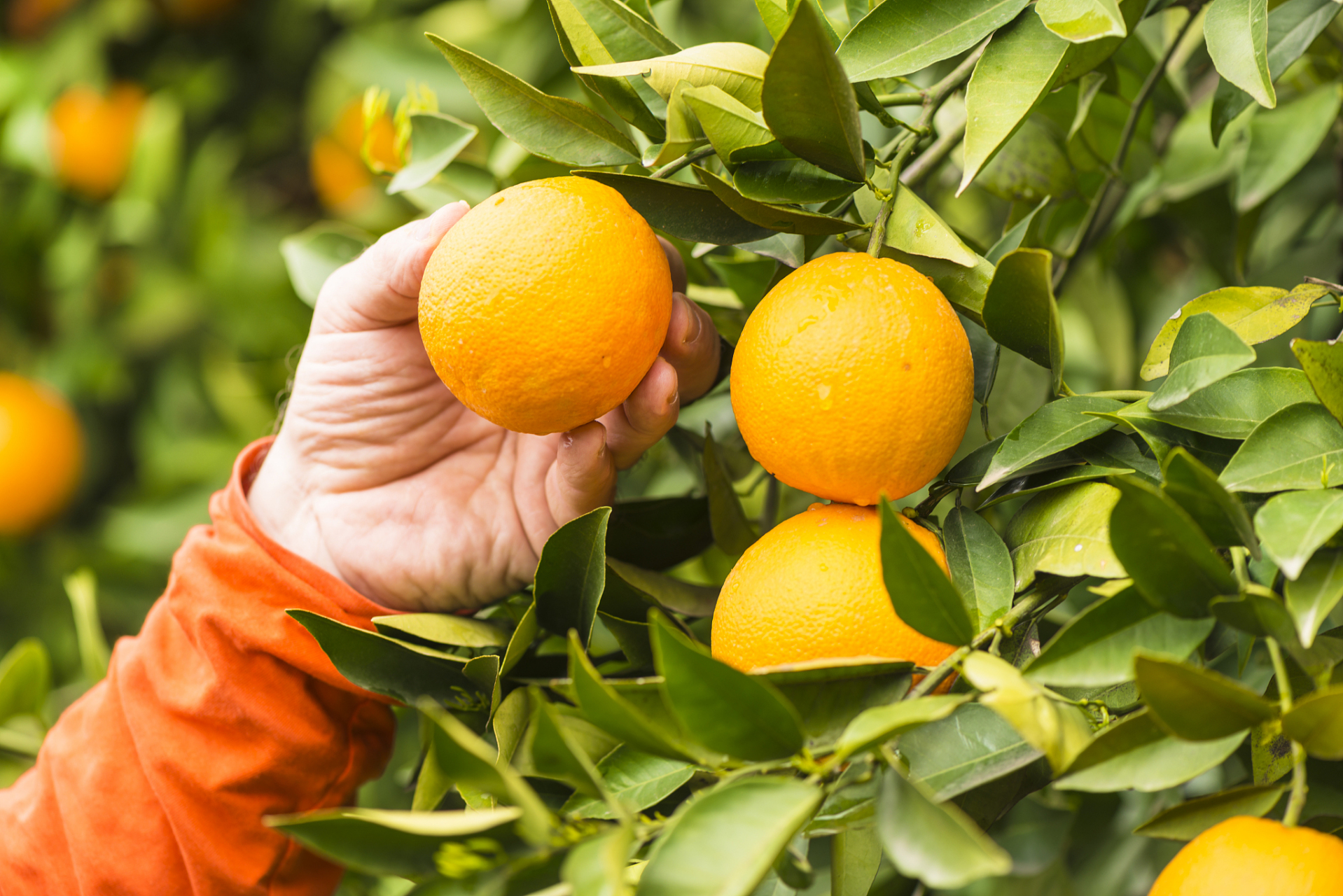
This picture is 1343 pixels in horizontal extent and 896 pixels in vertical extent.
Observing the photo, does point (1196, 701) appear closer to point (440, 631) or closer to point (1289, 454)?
point (1289, 454)

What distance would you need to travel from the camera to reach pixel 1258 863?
38 centimetres

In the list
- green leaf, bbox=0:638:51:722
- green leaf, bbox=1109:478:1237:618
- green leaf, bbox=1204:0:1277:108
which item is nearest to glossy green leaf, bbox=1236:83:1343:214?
green leaf, bbox=1204:0:1277:108

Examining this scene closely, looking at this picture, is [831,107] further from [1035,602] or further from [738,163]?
[1035,602]

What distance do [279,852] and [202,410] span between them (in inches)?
41.9

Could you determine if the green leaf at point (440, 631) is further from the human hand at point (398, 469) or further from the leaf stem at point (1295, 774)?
the leaf stem at point (1295, 774)

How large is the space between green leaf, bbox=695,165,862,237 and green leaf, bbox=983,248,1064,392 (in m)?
0.09

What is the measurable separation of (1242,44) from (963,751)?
1.27ft

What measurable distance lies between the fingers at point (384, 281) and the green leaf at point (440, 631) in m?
0.21

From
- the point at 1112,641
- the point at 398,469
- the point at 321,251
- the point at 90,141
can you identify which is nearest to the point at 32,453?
the point at 90,141

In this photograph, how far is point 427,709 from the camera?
0.34 metres

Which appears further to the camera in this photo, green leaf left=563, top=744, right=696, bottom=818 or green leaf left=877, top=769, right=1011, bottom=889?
green leaf left=563, top=744, right=696, bottom=818

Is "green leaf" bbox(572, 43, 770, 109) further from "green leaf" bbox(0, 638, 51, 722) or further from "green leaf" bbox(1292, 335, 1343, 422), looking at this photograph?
"green leaf" bbox(0, 638, 51, 722)

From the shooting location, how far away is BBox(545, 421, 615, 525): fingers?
0.59 m

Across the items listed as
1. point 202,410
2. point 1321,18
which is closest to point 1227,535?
point 1321,18
